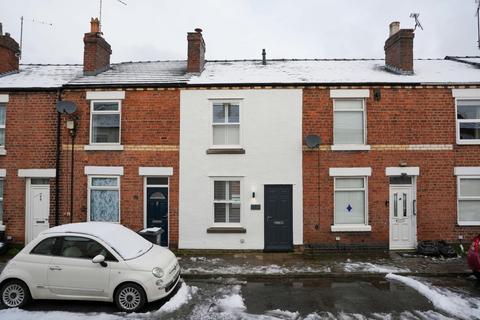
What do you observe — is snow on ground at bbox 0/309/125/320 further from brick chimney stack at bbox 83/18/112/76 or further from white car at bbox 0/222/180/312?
brick chimney stack at bbox 83/18/112/76

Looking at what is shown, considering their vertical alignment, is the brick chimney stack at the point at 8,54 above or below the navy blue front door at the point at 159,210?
above

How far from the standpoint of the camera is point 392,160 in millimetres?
11938

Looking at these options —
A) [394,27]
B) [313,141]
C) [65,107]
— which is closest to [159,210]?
[65,107]

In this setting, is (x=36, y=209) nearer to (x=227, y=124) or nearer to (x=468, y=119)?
(x=227, y=124)

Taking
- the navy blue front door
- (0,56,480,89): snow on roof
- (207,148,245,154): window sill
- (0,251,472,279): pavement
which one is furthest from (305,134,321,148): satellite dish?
the navy blue front door

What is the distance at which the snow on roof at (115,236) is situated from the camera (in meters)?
7.27

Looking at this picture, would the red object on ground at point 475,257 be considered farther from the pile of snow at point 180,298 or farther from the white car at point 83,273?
the white car at point 83,273

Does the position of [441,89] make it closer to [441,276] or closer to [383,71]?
[383,71]

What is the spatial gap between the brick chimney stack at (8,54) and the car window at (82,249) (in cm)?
1083

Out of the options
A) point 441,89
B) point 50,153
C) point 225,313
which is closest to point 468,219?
point 441,89

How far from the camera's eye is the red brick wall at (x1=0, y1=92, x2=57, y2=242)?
40.1 feet

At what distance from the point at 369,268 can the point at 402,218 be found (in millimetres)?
3067

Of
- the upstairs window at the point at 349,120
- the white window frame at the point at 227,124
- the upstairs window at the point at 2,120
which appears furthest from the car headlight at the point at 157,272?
the upstairs window at the point at 2,120

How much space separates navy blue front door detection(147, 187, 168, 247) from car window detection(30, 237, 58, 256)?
488 cm
